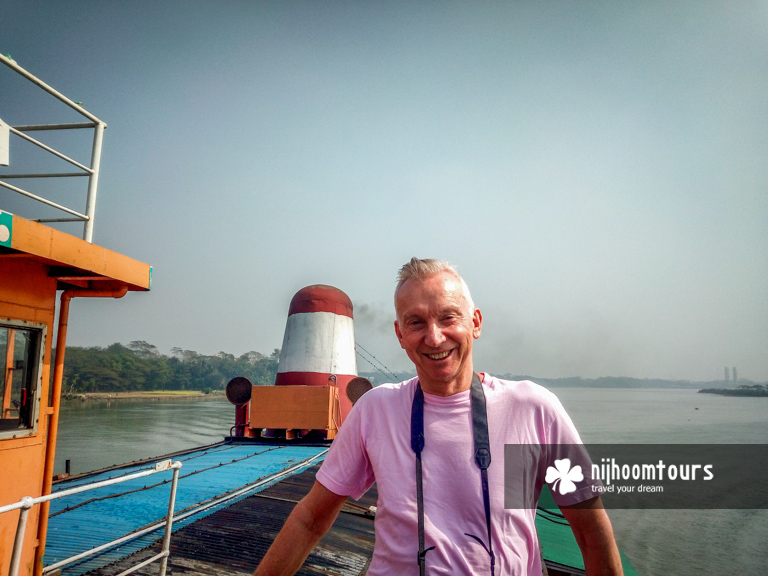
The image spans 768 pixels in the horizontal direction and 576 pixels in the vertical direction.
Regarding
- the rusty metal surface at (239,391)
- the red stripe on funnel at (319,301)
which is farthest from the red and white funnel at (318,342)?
the rusty metal surface at (239,391)

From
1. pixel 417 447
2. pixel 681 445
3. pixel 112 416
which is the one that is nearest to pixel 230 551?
pixel 417 447

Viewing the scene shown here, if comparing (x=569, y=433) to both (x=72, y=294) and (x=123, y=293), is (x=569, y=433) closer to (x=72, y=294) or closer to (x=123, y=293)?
(x=123, y=293)

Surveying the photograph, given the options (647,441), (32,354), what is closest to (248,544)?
(32,354)

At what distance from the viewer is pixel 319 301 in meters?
17.8

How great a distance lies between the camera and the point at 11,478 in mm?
4047

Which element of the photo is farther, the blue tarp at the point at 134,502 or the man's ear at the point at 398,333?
the blue tarp at the point at 134,502

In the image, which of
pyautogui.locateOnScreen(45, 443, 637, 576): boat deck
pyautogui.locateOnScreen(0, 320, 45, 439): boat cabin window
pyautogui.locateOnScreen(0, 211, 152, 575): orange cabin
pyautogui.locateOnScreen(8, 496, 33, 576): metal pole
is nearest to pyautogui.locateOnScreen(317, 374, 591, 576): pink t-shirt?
pyautogui.locateOnScreen(8, 496, 33, 576): metal pole

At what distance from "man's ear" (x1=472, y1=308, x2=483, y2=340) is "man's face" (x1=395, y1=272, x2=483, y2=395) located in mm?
68

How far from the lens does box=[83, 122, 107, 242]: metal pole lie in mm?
4559

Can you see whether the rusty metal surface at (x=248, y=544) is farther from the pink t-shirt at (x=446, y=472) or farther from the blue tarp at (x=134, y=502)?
the pink t-shirt at (x=446, y=472)

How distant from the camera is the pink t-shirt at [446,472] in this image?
1.61 meters

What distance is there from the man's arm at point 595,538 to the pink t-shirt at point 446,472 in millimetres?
156

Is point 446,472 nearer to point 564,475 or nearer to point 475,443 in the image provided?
point 475,443

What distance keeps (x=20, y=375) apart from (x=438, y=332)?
419cm
